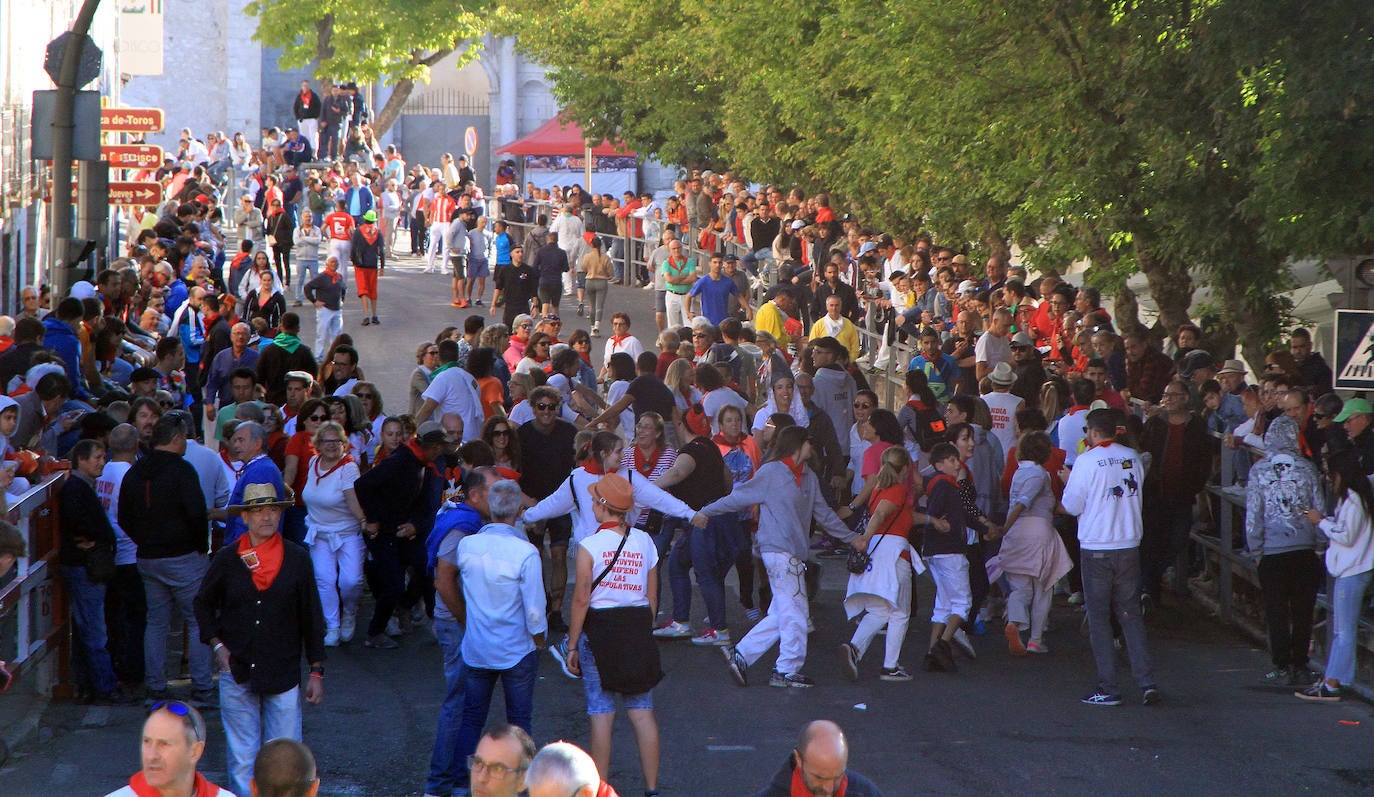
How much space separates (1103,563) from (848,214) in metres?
20.4

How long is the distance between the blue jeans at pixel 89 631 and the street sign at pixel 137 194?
43.2 ft

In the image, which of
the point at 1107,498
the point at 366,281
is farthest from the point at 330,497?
the point at 366,281

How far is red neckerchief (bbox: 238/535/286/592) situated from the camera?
7824 millimetres

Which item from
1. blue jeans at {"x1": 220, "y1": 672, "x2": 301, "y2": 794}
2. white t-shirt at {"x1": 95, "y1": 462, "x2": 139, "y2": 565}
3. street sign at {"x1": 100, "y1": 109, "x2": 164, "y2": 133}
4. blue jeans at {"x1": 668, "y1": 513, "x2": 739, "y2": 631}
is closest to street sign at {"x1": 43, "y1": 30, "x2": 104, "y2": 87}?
street sign at {"x1": 100, "y1": 109, "x2": 164, "y2": 133}

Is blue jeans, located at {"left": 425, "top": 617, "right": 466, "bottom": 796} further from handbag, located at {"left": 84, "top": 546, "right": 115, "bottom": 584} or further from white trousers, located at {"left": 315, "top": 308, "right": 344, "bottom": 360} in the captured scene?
white trousers, located at {"left": 315, "top": 308, "right": 344, "bottom": 360}

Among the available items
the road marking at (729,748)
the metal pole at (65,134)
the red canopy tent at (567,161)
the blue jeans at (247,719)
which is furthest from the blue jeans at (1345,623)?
the red canopy tent at (567,161)

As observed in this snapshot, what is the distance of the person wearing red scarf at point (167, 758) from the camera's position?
5492 mm

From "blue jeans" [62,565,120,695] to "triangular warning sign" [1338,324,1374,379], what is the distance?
27.1 feet

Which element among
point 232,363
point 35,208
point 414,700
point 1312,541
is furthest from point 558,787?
point 35,208

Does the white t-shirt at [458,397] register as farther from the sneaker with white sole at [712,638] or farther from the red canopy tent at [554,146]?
the red canopy tent at [554,146]

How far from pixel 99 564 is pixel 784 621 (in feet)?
13.6

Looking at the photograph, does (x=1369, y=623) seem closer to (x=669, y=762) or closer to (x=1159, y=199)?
(x=669, y=762)

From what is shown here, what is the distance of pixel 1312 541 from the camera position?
35.3 ft

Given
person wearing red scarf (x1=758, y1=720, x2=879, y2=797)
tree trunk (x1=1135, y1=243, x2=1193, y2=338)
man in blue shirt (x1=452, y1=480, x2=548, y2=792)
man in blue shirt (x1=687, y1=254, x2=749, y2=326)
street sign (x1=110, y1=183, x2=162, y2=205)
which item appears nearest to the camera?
person wearing red scarf (x1=758, y1=720, x2=879, y2=797)
